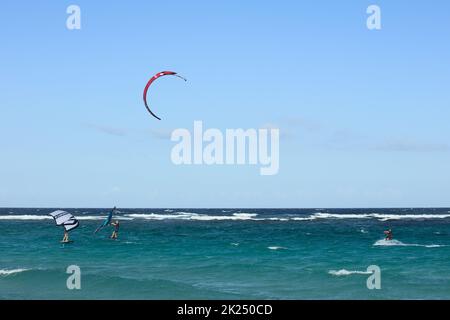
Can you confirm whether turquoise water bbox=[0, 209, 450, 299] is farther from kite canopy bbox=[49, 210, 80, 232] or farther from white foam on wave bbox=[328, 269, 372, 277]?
kite canopy bbox=[49, 210, 80, 232]

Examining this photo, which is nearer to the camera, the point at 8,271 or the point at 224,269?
the point at 8,271

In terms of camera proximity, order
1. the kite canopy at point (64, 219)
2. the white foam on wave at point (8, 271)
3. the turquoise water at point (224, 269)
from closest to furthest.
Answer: the turquoise water at point (224, 269), the white foam on wave at point (8, 271), the kite canopy at point (64, 219)

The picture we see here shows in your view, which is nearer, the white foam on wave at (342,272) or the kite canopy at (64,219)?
the white foam on wave at (342,272)

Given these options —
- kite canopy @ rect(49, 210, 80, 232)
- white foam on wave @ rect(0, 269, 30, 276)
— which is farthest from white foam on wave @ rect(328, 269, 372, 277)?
white foam on wave @ rect(0, 269, 30, 276)

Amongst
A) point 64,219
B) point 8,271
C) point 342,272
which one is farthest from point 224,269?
point 8,271

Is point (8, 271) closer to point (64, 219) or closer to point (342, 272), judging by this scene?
point (64, 219)

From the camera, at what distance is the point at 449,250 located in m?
41.0

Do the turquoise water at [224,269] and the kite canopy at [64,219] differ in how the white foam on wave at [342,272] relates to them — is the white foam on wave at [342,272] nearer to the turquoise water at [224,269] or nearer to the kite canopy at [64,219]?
the turquoise water at [224,269]

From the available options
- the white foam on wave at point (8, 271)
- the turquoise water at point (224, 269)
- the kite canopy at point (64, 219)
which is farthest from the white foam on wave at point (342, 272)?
the white foam on wave at point (8, 271)

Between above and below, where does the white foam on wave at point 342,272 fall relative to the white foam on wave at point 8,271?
below

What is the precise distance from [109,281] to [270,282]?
797 centimetres

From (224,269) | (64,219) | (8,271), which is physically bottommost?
(224,269)

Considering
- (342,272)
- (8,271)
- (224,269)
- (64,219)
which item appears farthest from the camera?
(64,219)
